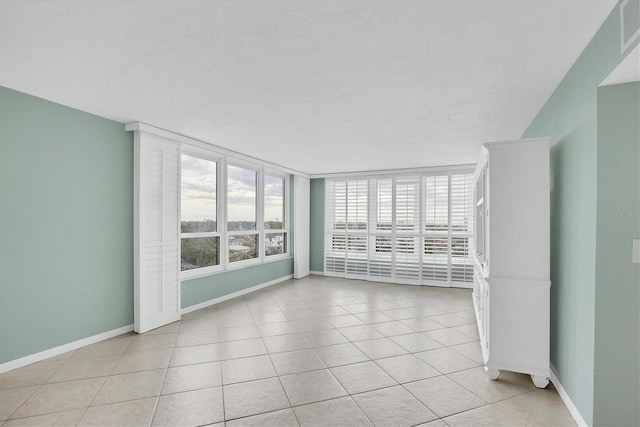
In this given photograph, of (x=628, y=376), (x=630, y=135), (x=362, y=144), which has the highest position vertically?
(x=362, y=144)

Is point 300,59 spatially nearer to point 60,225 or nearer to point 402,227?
point 60,225

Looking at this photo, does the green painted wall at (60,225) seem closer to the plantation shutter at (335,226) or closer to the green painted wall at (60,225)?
the green painted wall at (60,225)

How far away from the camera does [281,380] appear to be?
105 inches

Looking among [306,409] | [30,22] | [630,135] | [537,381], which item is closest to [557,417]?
[537,381]

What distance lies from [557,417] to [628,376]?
0.60 m

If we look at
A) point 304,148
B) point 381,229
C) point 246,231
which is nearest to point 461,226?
point 381,229

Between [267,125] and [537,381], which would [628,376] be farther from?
[267,125]

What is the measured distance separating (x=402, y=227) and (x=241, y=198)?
350cm

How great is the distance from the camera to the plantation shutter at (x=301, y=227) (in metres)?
7.22

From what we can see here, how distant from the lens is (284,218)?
23.5 ft

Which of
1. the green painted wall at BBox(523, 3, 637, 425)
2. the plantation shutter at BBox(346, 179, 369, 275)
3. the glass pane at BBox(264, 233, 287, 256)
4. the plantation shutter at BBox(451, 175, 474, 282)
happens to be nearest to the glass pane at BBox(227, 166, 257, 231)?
the glass pane at BBox(264, 233, 287, 256)

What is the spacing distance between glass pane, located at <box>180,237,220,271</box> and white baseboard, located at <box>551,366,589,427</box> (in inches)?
175

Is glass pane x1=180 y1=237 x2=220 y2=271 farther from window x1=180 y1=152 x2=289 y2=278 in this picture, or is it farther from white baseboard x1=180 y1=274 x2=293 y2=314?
white baseboard x1=180 y1=274 x2=293 y2=314

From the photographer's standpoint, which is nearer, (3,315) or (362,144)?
(3,315)
